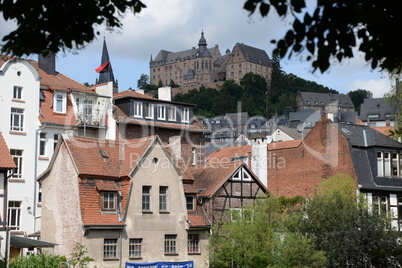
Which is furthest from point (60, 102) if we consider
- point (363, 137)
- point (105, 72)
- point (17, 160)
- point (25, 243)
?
point (105, 72)

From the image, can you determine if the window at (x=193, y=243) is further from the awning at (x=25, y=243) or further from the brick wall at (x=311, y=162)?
the brick wall at (x=311, y=162)

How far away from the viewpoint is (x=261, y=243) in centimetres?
3809

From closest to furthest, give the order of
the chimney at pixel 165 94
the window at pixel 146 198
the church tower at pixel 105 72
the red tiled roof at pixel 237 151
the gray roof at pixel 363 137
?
1. the window at pixel 146 198
2. the gray roof at pixel 363 137
3. the red tiled roof at pixel 237 151
4. the chimney at pixel 165 94
5. the church tower at pixel 105 72

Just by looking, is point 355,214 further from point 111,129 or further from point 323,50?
point 323,50

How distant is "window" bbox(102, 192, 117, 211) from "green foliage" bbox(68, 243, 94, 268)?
9.86ft

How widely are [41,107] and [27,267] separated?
2039cm

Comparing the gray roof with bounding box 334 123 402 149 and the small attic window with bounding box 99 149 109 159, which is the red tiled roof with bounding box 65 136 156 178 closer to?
the small attic window with bounding box 99 149 109 159

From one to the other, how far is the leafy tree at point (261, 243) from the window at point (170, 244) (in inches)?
91.1

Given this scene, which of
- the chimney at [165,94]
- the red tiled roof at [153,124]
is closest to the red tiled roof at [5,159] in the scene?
the red tiled roof at [153,124]

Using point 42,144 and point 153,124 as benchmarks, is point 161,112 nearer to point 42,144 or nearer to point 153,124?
point 153,124

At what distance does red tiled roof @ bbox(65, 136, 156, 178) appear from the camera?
39281 millimetres

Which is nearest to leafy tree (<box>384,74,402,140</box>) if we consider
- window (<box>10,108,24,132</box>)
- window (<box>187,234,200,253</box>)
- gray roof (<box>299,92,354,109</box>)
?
window (<box>187,234,200,253</box>)

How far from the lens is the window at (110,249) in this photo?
3806 cm

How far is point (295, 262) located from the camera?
119ft
